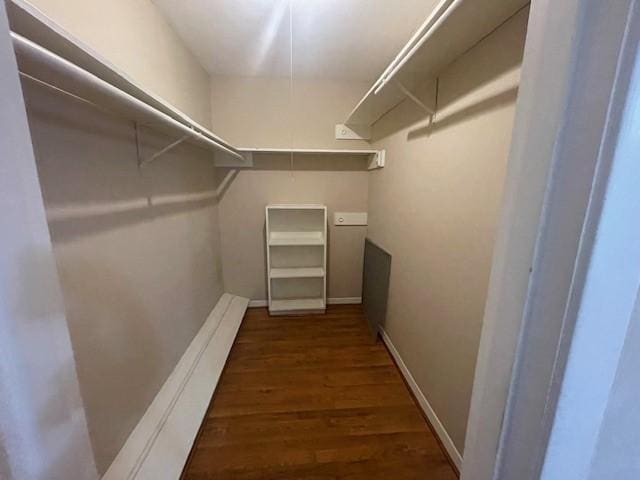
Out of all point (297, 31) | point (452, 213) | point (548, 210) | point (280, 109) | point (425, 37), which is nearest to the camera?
point (548, 210)

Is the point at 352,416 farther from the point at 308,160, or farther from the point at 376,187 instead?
the point at 308,160

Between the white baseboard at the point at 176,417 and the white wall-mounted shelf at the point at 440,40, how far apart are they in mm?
1989

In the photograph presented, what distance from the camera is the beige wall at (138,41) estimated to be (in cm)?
93

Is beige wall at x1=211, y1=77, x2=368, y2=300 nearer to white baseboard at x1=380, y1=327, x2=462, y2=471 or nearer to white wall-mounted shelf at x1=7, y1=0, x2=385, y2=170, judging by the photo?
white baseboard at x1=380, y1=327, x2=462, y2=471

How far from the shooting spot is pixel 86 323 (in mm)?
958

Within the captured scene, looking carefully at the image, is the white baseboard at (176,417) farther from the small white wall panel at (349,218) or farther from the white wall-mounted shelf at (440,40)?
the white wall-mounted shelf at (440,40)

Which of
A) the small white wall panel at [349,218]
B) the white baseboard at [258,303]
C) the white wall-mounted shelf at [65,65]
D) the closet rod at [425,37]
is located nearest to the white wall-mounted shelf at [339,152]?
the small white wall panel at [349,218]

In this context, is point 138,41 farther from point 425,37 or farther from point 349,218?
point 349,218

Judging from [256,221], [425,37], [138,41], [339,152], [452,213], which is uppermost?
[138,41]

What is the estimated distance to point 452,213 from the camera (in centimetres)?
127

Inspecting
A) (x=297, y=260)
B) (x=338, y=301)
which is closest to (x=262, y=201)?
(x=297, y=260)

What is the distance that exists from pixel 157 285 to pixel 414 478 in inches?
62.8

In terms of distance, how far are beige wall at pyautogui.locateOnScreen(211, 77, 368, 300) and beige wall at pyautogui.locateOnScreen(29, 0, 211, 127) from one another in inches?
19.5

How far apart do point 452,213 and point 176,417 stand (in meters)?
1.74
